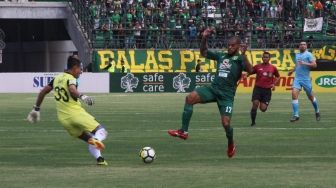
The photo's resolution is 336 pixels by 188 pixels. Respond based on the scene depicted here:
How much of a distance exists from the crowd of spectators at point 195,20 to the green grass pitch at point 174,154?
2848 centimetres

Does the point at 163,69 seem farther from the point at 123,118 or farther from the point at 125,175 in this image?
the point at 125,175

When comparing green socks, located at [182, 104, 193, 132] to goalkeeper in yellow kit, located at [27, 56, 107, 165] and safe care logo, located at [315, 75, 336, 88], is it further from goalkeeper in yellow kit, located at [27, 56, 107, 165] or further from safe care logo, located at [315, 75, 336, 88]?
safe care logo, located at [315, 75, 336, 88]

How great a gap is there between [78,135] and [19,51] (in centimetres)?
5059

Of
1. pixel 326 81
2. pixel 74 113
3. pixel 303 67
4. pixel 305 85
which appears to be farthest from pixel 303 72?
pixel 326 81

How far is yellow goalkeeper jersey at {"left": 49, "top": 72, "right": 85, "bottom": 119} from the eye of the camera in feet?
47.2

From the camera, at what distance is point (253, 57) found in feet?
186

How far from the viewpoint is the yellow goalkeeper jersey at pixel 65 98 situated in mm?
14391

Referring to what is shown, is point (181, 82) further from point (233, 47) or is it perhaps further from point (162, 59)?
point (233, 47)

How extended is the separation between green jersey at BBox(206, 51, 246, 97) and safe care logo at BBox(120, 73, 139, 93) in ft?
112

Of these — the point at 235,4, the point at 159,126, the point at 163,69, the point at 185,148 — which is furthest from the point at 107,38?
the point at 185,148

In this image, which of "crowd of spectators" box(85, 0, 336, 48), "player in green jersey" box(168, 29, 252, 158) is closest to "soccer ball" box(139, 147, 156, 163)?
"player in green jersey" box(168, 29, 252, 158)

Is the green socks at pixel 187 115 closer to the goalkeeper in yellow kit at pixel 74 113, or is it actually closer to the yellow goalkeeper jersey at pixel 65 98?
the goalkeeper in yellow kit at pixel 74 113

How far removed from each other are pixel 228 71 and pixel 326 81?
35829 millimetres

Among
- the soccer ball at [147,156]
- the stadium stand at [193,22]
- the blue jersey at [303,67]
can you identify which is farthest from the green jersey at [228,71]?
the stadium stand at [193,22]
